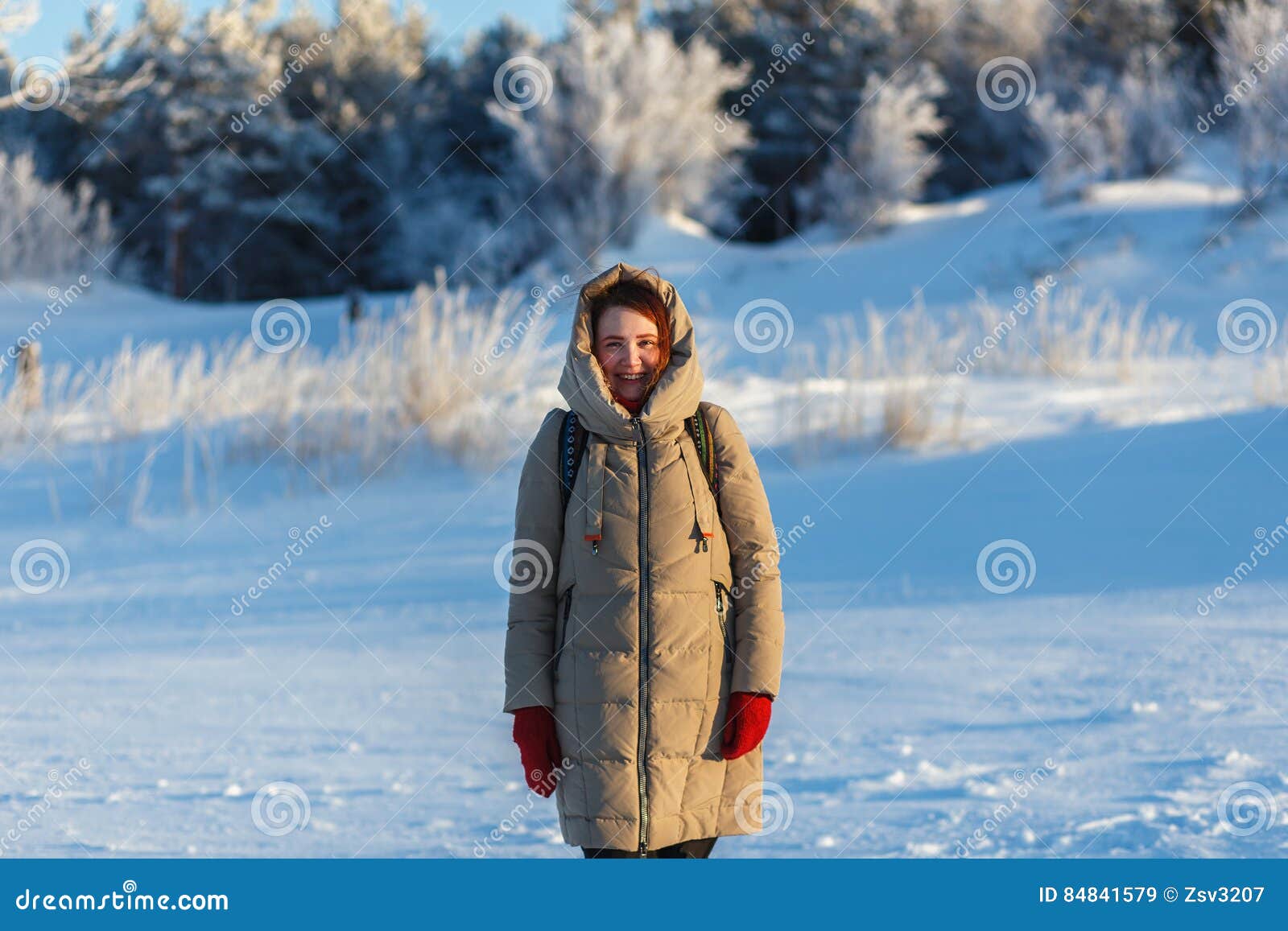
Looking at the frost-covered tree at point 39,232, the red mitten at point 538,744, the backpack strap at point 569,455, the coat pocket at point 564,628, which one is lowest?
the red mitten at point 538,744

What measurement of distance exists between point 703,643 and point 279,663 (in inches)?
127

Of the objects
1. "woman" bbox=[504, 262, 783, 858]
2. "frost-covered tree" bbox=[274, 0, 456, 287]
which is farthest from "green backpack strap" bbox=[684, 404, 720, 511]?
"frost-covered tree" bbox=[274, 0, 456, 287]

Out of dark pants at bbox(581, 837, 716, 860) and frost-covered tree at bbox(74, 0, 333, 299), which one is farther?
frost-covered tree at bbox(74, 0, 333, 299)

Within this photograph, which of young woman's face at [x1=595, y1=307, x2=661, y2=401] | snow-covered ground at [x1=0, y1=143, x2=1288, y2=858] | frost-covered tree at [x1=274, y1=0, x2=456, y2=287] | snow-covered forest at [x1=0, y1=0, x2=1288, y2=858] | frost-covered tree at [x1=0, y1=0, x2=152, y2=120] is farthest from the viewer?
frost-covered tree at [x1=274, y1=0, x2=456, y2=287]

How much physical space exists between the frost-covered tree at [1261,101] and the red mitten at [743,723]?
13541 millimetres

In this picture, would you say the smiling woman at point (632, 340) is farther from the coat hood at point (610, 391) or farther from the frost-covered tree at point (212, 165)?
the frost-covered tree at point (212, 165)

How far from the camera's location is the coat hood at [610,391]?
90.6 inches

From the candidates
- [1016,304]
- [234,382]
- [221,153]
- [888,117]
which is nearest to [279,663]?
[234,382]

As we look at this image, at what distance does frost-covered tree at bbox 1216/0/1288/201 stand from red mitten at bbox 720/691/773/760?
1354cm

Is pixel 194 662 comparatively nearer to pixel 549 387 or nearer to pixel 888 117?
pixel 549 387

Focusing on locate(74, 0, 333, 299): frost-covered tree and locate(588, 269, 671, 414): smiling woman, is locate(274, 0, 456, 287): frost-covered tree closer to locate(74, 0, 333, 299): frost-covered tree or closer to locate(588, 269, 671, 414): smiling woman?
locate(74, 0, 333, 299): frost-covered tree

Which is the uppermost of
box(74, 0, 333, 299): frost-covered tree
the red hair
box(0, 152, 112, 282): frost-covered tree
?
box(74, 0, 333, 299): frost-covered tree

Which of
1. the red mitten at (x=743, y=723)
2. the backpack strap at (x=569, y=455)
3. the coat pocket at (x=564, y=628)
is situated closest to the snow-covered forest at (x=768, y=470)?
the red mitten at (x=743, y=723)

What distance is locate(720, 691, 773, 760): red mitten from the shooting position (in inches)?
92.2
